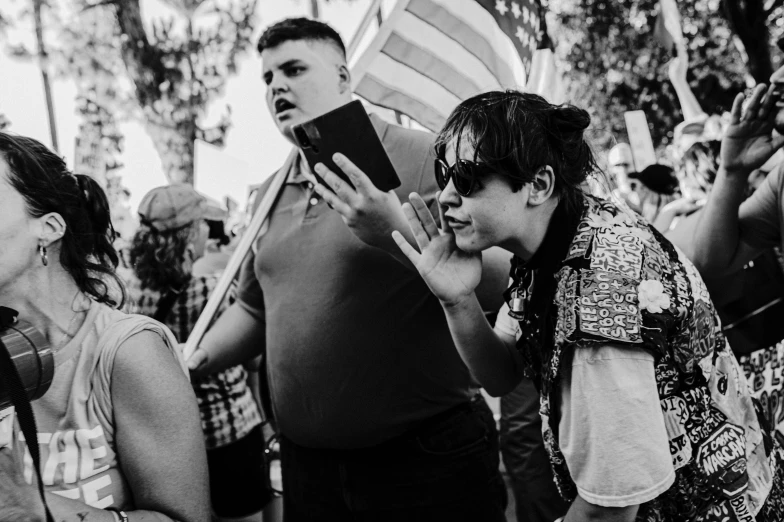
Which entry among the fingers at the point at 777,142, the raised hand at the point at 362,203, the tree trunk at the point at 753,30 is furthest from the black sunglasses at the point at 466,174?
the tree trunk at the point at 753,30

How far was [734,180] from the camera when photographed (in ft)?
6.39

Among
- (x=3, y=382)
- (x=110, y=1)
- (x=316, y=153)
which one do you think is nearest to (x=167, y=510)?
(x=3, y=382)

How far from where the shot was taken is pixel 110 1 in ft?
44.2

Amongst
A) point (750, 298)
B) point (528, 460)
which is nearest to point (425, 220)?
point (750, 298)

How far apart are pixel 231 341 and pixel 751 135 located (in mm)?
1904

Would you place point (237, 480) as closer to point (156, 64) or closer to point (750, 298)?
point (750, 298)

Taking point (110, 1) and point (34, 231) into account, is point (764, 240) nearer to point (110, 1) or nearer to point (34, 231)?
point (34, 231)

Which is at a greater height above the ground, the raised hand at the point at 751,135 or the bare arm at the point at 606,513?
the raised hand at the point at 751,135

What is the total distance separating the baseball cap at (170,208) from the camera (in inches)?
144

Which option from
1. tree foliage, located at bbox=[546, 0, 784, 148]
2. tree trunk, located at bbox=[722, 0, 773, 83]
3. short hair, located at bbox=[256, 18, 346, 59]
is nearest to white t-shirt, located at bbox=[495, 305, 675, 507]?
short hair, located at bbox=[256, 18, 346, 59]

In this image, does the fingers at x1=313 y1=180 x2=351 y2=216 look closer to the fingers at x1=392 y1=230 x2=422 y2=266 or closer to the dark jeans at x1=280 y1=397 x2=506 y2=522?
the fingers at x1=392 y1=230 x2=422 y2=266

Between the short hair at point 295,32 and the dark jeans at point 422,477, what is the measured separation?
138 centimetres

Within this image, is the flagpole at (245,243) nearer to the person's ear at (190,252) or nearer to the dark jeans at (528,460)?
the person's ear at (190,252)

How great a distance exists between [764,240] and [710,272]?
0.66 ft
